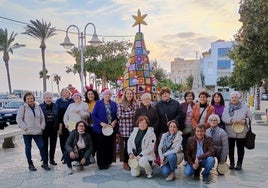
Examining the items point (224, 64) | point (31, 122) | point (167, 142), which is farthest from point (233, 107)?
point (224, 64)

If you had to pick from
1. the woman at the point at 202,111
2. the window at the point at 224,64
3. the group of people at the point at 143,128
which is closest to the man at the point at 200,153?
the group of people at the point at 143,128

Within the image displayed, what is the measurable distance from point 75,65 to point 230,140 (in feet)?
73.4

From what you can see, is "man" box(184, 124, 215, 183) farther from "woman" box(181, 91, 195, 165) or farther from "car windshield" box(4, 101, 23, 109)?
"car windshield" box(4, 101, 23, 109)

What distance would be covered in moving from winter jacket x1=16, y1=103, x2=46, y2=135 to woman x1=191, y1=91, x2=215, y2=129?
3119 mm

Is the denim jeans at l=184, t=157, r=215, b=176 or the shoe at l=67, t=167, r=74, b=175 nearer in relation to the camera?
the denim jeans at l=184, t=157, r=215, b=176

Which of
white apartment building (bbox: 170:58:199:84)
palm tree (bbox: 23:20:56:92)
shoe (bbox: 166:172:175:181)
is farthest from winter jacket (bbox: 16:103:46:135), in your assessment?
white apartment building (bbox: 170:58:199:84)

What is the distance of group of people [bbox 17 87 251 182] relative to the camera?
20.9ft

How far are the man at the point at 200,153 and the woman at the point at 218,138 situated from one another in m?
0.26

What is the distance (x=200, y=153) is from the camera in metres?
6.23

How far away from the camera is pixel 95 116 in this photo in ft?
23.2

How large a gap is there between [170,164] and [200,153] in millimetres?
575

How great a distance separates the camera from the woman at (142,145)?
6.41 m

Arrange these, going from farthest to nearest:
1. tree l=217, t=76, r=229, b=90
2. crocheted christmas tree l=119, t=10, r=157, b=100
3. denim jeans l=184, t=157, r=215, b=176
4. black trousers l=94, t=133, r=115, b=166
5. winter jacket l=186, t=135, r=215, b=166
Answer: tree l=217, t=76, r=229, b=90 < crocheted christmas tree l=119, t=10, r=157, b=100 < black trousers l=94, t=133, r=115, b=166 < winter jacket l=186, t=135, r=215, b=166 < denim jeans l=184, t=157, r=215, b=176

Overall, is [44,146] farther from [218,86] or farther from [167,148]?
[218,86]
